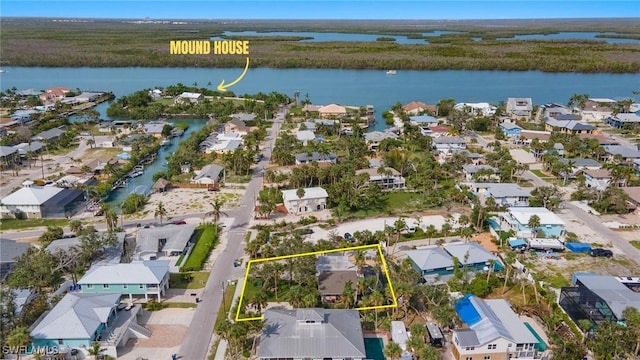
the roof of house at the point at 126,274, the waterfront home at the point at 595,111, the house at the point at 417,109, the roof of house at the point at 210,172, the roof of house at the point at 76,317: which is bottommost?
the roof of house at the point at 76,317

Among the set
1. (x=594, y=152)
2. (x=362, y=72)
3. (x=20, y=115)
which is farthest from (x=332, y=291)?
(x=362, y=72)

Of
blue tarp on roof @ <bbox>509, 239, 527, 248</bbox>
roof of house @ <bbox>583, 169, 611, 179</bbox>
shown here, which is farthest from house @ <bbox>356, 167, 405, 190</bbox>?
roof of house @ <bbox>583, 169, 611, 179</bbox>

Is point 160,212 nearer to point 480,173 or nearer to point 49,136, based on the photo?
point 480,173

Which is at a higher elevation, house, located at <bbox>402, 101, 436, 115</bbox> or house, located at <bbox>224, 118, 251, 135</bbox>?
house, located at <bbox>402, 101, 436, 115</bbox>

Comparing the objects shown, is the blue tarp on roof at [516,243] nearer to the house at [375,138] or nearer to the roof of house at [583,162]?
the roof of house at [583,162]

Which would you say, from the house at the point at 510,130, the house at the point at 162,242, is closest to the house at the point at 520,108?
the house at the point at 510,130

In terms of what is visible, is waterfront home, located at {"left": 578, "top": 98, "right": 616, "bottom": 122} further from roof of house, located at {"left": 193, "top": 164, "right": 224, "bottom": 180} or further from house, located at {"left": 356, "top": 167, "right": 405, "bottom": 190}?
roof of house, located at {"left": 193, "top": 164, "right": 224, "bottom": 180}

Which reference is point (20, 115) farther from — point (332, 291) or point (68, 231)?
point (332, 291)
